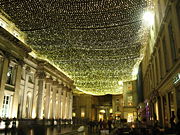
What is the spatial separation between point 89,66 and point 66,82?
2182cm

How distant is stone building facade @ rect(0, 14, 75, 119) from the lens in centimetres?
2073

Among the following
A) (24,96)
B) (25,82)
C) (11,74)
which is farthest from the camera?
(25,82)

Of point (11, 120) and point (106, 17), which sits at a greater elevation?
point (106, 17)

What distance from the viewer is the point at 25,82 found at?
90.9 feet

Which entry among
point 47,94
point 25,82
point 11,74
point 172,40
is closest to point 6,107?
point 11,74

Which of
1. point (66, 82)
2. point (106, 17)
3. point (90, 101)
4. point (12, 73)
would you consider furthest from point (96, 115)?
point (106, 17)

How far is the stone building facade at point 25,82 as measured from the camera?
2073cm

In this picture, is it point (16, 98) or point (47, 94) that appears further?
point (47, 94)

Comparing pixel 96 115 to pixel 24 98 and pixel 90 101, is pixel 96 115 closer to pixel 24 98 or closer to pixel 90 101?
pixel 90 101

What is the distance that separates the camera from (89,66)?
25.4 metres

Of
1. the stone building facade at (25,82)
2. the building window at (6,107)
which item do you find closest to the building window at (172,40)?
the stone building facade at (25,82)

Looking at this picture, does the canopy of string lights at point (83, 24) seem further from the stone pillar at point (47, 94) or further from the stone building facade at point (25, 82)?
the stone pillar at point (47, 94)

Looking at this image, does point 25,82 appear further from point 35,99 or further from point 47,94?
point 47,94

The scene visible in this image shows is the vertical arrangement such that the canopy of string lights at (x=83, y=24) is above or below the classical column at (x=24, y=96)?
above
